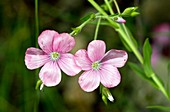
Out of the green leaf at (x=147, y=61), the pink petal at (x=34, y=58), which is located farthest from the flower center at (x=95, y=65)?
the green leaf at (x=147, y=61)

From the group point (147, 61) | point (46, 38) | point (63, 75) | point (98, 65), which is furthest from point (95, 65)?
point (63, 75)

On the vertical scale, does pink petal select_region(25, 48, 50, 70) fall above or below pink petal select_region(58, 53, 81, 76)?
above

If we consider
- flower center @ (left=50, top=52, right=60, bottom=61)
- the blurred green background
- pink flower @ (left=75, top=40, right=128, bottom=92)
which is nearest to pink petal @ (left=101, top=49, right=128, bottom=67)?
pink flower @ (left=75, top=40, right=128, bottom=92)

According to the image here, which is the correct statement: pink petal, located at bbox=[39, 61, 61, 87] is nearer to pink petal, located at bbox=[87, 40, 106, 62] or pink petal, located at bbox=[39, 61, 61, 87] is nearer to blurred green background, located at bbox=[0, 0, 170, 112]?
pink petal, located at bbox=[87, 40, 106, 62]

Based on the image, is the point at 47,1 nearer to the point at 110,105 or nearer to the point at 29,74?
the point at 29,74

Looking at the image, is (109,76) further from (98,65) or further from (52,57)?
(52,57)

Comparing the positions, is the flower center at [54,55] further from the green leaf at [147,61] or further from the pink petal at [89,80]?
the green leaf at [147,61]
